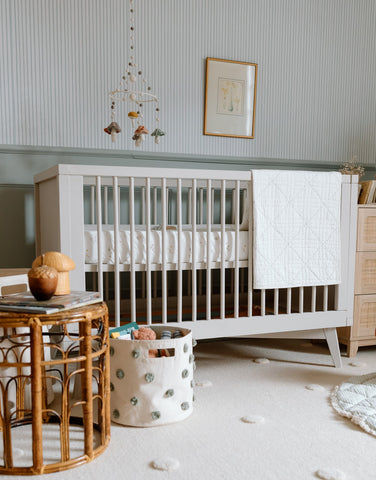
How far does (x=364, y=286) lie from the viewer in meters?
2.13

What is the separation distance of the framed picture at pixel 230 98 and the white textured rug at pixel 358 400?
1527 millimetres

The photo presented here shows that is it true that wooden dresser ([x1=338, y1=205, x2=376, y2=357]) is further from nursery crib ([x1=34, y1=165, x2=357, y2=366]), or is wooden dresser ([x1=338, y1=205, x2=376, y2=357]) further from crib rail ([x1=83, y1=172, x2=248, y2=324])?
crib rail ([x1=83, y1=172, x2=248, y2=324])

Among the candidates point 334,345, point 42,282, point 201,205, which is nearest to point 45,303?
point 42,282

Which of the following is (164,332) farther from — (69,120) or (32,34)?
(32,34)

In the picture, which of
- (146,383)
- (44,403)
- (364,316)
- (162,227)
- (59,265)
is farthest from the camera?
(364,316)

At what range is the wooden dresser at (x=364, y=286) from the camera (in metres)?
2.10

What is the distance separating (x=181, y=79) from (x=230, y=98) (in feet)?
1.01

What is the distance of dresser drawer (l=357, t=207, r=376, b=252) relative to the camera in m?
2.09

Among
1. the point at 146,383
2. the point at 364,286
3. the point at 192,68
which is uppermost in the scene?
the point at 192,68

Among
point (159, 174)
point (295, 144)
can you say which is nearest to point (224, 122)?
point (295, 144)

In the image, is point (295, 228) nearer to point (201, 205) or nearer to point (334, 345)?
point (334, 345)

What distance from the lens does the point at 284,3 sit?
2717 millimetres

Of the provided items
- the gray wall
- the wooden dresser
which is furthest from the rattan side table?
the wooden dresser

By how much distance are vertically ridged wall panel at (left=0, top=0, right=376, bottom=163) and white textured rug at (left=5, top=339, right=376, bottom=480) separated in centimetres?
139
